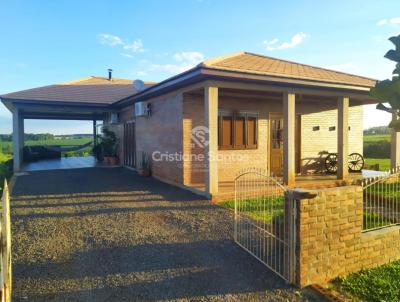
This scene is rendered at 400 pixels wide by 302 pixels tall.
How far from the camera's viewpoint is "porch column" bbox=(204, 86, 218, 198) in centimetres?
734

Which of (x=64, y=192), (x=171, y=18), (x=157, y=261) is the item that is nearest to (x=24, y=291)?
(x=157, y=261)

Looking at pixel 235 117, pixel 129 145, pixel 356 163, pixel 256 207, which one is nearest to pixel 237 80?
pixel 235 117

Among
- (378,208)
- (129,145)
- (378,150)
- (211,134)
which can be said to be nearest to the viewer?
(378,208)

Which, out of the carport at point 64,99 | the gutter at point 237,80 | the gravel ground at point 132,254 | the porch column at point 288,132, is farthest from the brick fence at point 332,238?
the carport at point 64,99

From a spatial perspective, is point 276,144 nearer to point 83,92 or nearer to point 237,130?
point 237,130

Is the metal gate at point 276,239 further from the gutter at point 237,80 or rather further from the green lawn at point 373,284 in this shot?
the gutter at point 237,80

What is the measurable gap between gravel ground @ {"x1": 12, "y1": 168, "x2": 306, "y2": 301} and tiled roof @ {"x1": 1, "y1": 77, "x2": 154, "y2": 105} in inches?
301

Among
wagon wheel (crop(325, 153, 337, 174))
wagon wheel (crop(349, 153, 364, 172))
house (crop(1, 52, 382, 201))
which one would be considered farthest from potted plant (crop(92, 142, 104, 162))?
wagon wheel (crop(349, 153, 364, 172))

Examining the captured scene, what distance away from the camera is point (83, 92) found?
15828mm

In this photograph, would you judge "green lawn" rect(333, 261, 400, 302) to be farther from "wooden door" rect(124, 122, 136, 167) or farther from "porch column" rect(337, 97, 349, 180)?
"wooden door" rect(124, 122, 136, 167)

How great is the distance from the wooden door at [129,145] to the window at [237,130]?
18.9ft

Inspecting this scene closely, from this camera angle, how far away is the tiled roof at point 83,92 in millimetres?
13553

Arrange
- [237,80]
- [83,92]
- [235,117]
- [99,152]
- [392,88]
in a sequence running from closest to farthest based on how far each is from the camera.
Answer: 1. [392,88]
2. [237,80]
3. [235,117]
4. [83,92]
5. [99,152]

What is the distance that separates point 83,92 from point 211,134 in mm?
11288
